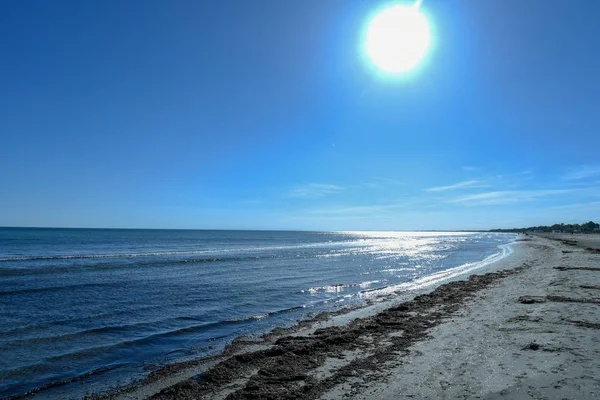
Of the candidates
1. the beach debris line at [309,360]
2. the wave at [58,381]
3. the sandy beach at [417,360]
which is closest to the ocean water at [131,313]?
the wave at [58,381]

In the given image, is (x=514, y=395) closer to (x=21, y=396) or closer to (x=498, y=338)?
(x=498, y=338)

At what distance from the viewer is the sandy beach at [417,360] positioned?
19.8 feet

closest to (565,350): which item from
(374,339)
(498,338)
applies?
(498,338)

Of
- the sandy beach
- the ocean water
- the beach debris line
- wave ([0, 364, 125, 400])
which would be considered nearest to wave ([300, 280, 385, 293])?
the ocean water

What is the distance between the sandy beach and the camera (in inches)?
238

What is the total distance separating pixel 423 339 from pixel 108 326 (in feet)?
35.9

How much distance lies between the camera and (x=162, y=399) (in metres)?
6.50

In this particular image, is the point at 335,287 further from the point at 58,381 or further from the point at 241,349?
the point at 58,381

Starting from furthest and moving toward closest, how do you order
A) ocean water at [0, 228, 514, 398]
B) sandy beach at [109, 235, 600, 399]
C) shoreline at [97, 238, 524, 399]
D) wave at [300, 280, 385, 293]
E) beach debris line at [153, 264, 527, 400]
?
wave at [300, 280, 385, 293]
ocean water at [0, 228, 514, 398]
shoreline at [97, 238, 524, 399]
beach debris line at [153, 264, 527, 400]
sandy beach at [109, 235, 600, 399]

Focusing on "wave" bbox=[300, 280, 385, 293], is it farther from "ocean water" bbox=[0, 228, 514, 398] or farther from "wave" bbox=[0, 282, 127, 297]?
"wave" bbox=[0, 282, 127, 297]

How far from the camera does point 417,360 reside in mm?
7566

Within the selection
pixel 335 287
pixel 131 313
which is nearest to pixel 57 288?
pixel 131 313

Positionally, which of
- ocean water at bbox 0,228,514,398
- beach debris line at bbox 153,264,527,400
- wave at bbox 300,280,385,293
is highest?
beach debris line at bbox 153,264,527,400

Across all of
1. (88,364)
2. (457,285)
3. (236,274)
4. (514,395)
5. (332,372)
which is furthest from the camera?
(236,274)
